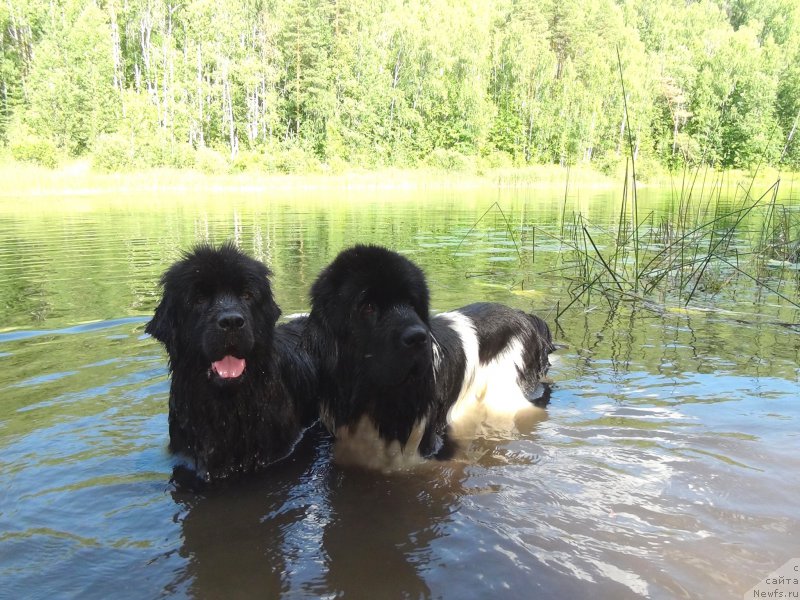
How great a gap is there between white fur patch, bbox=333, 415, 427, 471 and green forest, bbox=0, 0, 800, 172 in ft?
146

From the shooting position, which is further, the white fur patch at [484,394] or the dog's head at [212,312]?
the white fur patch at [484,394]

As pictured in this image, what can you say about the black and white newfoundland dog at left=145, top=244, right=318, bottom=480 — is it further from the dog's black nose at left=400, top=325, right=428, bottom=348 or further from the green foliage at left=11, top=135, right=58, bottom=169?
the green foliage at left=11, top=135, right=58, bottom=169

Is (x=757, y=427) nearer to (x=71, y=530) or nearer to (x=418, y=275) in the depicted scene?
(x=418, y=275)

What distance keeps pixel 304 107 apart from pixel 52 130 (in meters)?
23.2

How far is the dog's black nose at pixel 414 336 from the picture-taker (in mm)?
3088

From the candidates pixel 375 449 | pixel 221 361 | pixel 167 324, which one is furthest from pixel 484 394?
pixel 167 324

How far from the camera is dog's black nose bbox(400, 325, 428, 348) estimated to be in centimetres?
309

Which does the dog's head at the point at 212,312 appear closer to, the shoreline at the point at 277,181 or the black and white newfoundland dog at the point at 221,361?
the black and white newfoundland dog at the point at 221,361

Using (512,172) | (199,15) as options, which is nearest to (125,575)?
(512,172)

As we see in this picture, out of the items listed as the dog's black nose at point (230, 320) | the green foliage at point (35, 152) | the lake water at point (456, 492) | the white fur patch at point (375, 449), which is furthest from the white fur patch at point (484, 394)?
the green foliage at point (35, 152)

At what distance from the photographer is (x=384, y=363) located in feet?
10.7

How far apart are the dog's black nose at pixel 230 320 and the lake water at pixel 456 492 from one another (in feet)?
3.38

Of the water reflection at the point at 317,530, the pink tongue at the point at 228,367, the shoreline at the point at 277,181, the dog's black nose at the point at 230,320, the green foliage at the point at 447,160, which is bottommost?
the water reflection at the point at 317,530

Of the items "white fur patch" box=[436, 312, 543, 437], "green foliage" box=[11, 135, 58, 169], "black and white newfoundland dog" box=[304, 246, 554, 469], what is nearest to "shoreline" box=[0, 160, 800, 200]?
"green foliage" box=[11, 135, 58, 169]
